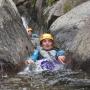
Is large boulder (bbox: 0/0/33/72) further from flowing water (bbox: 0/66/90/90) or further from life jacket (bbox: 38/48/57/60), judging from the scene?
flowing water (bbox: 0/66/90/90)

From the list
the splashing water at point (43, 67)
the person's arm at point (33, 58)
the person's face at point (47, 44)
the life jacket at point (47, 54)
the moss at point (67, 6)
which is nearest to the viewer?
the splashing water at point (43, 67)

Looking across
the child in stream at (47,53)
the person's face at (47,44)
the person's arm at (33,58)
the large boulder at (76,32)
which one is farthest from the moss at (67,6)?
the person's arm at (33,58)

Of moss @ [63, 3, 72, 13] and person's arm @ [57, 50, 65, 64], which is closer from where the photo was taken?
person's arm @ [57, 50, 65, 64]

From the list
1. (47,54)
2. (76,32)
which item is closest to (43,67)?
(47,54)

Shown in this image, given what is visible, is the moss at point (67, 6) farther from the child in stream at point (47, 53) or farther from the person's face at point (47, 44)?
the person's face at point (47, 44)

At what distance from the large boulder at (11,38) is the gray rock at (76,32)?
1136 mm

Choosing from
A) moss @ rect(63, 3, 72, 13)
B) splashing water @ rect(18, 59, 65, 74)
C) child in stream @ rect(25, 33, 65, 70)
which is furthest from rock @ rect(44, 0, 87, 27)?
splashing water @ rect(18, 59, 65, 74)

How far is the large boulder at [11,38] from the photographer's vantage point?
8367 millimetres

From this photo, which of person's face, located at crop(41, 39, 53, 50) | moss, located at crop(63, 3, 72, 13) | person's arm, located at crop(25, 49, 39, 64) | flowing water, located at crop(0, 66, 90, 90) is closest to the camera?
flowing water, located at crop(0, 66, 90, 90)

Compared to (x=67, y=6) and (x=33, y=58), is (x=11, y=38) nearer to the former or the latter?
(x=33, y=58)

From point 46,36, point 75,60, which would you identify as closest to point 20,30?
point 46,36

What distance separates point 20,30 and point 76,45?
5.91 feet

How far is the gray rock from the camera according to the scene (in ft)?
27.7

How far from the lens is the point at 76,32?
10.9m
